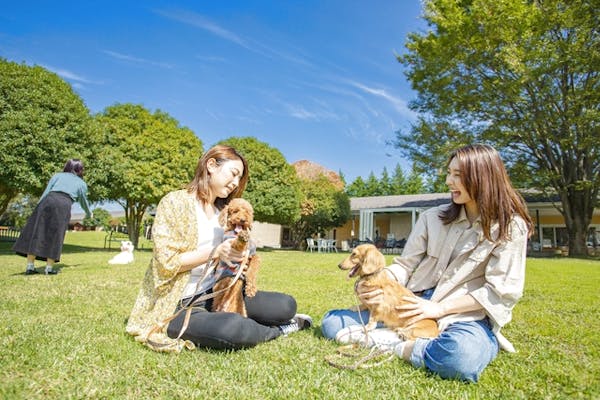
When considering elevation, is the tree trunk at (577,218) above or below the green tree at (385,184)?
below

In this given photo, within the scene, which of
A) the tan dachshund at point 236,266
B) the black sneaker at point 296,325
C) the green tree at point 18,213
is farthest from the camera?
the green tree at point 18,213

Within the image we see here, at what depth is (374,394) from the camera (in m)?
2.07

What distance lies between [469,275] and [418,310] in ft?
1.46

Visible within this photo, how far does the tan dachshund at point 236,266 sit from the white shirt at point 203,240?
80mm

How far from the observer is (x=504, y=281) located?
248 cm

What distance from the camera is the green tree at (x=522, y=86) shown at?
16.9m

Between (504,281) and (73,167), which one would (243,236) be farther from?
(73,167)

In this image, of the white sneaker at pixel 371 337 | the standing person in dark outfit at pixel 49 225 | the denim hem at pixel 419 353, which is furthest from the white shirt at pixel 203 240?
the standing person in dark outfit at pixel 49 225

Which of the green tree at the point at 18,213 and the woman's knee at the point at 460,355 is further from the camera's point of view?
the green tree at the point at 18,213

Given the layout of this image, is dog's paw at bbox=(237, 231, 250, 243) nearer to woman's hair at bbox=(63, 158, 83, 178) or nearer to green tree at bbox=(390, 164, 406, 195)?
woman's hair at bbox=(63, 158, 83, 178)

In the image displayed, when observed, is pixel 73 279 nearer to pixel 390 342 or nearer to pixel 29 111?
pixel 390 342

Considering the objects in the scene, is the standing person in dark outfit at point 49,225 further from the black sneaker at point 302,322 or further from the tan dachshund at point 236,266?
the black sneaker at point 302,322

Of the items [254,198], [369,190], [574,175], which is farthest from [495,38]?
[369,190]

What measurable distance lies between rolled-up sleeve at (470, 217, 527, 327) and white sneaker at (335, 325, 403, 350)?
65cm
